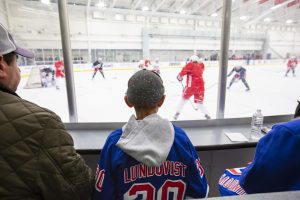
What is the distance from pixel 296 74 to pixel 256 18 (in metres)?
3.50

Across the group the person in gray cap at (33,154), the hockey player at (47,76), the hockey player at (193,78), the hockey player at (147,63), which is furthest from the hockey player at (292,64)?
the person in gray cap at (33,154)

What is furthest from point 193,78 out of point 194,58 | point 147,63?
point 147,63

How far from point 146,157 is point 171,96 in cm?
347

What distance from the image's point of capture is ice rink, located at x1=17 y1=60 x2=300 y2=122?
9.53 ft

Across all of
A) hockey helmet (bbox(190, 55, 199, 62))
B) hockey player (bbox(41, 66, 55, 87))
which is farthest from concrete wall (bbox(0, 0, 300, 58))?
hockey player (bbox(41, 66, 55, 87))

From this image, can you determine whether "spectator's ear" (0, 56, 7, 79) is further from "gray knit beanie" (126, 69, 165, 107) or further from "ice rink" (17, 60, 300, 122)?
"ice rink" (17, 60, 300, 122)

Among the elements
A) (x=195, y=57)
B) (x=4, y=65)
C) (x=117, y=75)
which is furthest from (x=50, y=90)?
(x=4, y=65)

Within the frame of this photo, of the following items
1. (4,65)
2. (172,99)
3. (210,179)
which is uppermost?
(4,65)

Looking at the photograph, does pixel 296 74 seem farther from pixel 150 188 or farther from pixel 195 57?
Answer: pixel 150 188

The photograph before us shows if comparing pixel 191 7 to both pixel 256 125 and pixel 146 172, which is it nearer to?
pixel 256 125

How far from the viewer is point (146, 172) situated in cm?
67

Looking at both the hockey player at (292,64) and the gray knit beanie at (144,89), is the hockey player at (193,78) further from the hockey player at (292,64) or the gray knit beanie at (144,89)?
the hockey player at (292,64)

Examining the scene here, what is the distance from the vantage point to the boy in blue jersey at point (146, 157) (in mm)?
645

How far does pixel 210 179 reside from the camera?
1679mm
